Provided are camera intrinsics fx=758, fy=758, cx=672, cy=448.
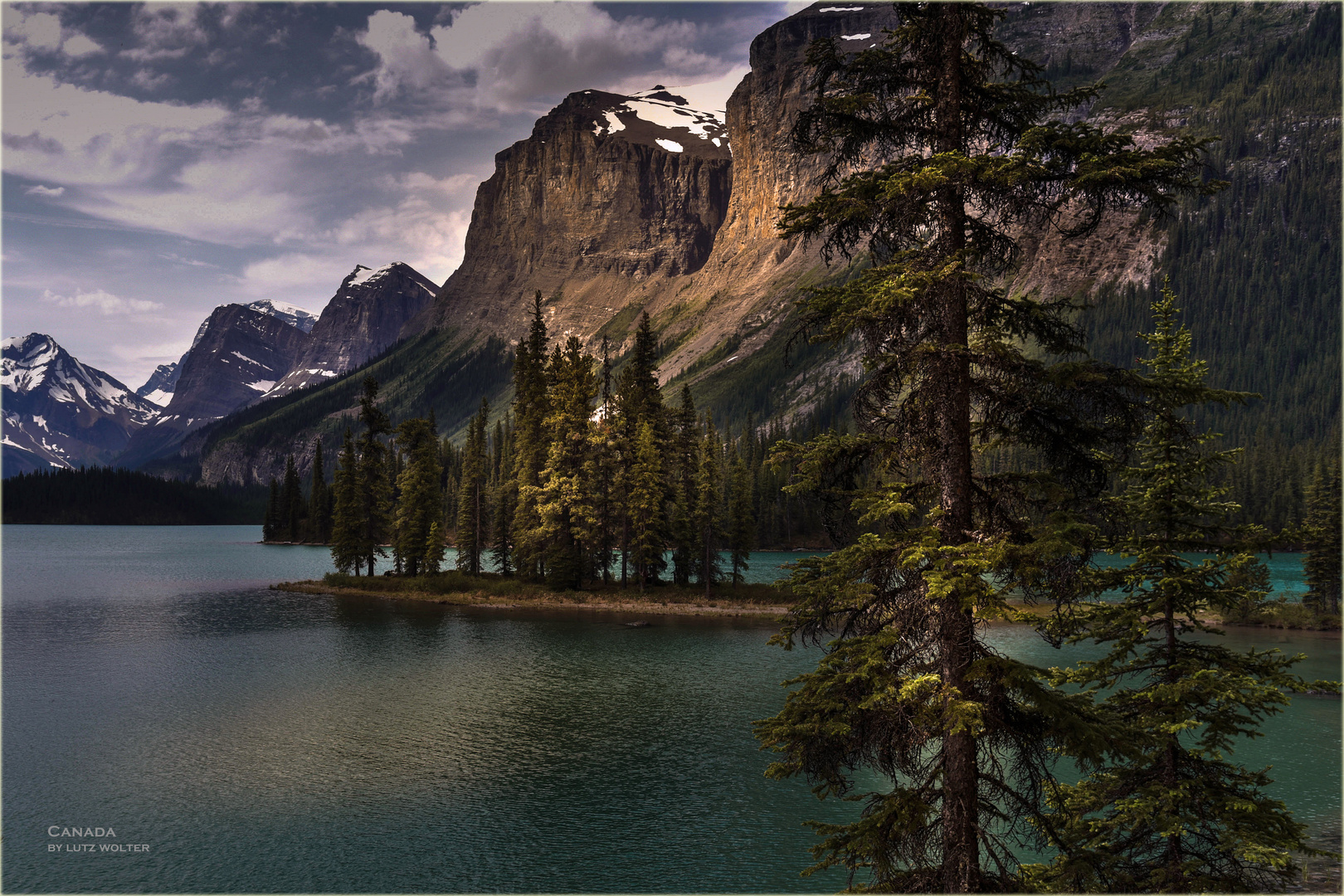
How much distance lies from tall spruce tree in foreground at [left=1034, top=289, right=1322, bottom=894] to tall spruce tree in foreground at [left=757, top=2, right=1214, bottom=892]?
291cm

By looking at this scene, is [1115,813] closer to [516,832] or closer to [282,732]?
[516,832]

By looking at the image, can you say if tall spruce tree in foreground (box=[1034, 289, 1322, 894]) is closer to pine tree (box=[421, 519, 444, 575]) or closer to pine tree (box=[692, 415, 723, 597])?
pine tree (box=[692, 415, 723, 597])

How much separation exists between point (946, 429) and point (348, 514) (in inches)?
3209

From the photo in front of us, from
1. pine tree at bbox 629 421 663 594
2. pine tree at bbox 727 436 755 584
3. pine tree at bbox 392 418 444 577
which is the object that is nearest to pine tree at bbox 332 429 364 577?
pine tree at bbox 392 418 444 577

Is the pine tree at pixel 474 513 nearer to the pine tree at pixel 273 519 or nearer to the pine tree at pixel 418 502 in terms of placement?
the pine tree at pixel 418 502

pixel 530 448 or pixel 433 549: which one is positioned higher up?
pixel 530 448

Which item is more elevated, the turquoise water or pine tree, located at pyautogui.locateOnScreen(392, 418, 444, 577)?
pine tree, located at pyautogui.locateOnScreen(392, 418, 444, 577)

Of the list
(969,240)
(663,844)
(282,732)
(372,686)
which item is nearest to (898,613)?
(969,240)

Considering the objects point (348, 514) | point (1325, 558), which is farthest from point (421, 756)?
point (1325, 558)

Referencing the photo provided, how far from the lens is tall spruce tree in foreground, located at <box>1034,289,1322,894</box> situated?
1283 cm

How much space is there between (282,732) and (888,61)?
36.1 meters

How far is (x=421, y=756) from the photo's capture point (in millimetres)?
31500

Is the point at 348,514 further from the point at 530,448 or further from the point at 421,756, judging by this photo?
the point at 421,756

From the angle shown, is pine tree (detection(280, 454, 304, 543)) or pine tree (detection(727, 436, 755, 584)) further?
pine tree (detection(280, 454, 304, 543))
